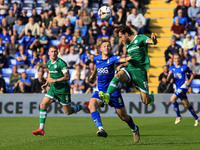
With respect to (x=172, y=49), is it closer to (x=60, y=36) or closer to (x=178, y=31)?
(x=178, y=31)

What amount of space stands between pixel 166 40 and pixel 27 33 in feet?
19.8

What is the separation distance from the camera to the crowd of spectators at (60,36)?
1972cm

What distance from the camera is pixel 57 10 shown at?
23.2 metres

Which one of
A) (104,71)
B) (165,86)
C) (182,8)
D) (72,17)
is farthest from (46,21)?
(104,71)

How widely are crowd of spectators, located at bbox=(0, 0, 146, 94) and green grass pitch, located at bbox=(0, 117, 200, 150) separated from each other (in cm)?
281

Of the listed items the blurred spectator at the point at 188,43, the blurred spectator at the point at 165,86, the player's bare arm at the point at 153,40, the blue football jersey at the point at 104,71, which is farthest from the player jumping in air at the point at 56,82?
the blurred spectator at the point at 188,43

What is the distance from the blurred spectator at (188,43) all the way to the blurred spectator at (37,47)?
5865 millimetres

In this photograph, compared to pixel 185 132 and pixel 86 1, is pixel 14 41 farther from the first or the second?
pixel 185 132

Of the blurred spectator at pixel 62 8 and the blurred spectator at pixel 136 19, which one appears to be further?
the blurred spectator at pixel 62 8

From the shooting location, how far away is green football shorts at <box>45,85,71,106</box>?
12.0m

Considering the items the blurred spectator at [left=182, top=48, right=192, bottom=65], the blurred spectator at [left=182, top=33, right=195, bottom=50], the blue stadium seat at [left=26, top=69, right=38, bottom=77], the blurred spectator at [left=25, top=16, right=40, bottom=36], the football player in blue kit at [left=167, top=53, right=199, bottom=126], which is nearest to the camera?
the football player in blue kit at [left=167, top=53, right=199, bottom=126]

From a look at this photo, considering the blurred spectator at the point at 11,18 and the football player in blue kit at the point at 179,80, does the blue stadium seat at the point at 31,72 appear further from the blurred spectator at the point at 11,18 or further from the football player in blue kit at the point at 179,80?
the football player in blue kit at the point at 179,80

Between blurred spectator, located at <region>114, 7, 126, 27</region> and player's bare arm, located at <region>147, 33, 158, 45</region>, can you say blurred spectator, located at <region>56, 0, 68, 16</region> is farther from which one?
player's bare arm, located at <region>147, 33, 158, 45</region>

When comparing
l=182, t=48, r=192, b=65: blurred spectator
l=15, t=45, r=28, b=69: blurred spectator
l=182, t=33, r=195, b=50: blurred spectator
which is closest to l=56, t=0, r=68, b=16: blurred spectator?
l=15, t=45, r=28, b=69: blurred spectator
